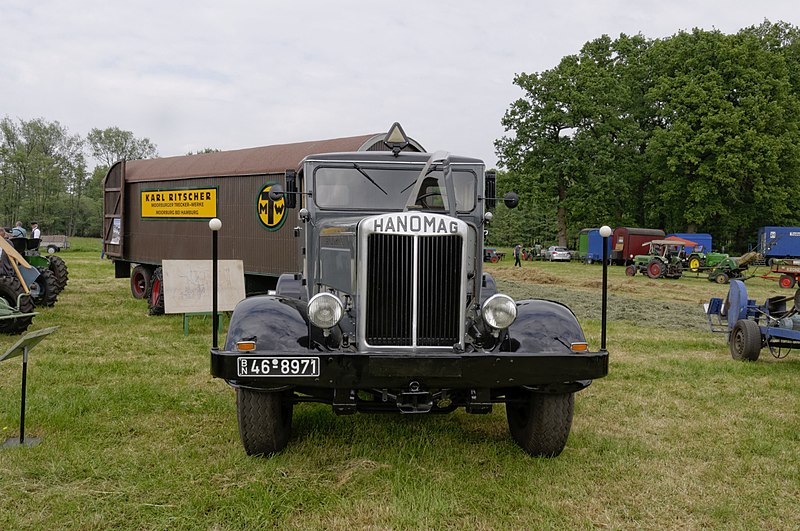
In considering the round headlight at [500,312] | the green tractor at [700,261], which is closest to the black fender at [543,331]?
the round headlight at [500,312]

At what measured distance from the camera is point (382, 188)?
534cm

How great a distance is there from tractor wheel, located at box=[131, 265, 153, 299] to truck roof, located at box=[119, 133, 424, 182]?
1933 millimetres

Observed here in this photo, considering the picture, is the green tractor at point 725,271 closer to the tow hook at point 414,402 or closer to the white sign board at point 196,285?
the white sign board at point 196,285

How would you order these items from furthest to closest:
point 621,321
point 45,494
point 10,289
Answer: point 621,321 → point 10,289 → point 45,494

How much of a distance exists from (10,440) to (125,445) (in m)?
0.81

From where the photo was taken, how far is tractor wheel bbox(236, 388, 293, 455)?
412 cm

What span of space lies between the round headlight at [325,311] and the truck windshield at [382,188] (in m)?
1.54

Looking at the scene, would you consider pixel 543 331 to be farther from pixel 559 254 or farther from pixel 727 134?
pixel 559 254

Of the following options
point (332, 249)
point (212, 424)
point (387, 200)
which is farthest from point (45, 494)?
point (387, 200)

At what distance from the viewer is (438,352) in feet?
13.1

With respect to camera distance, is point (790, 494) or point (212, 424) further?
point (212, 424)

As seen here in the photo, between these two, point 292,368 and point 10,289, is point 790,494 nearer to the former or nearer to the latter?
point 292,368

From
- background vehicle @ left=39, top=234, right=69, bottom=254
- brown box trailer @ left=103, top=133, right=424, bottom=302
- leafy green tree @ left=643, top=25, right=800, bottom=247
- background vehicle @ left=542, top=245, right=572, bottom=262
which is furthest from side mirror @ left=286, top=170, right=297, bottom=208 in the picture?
background vehicle @ left=542, top=245, right=572, bottom=262

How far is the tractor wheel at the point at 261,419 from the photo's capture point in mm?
4125
